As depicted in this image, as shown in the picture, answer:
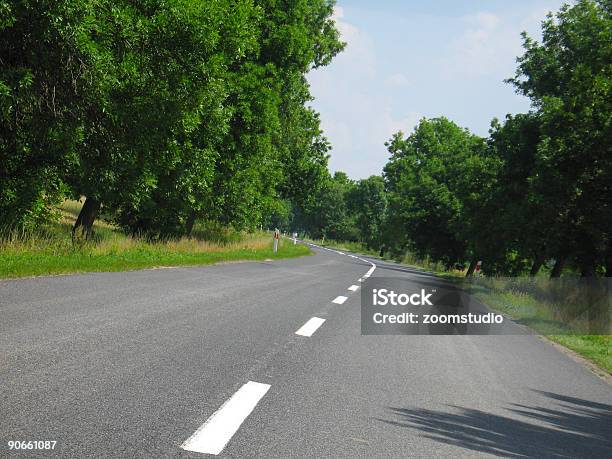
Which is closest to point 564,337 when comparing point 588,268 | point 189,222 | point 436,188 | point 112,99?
point 588,268

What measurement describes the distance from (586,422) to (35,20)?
33.9ft

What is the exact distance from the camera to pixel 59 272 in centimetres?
1089

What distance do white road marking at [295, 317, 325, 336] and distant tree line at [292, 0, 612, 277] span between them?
11.4 metres

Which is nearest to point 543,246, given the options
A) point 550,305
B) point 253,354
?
point 550,305

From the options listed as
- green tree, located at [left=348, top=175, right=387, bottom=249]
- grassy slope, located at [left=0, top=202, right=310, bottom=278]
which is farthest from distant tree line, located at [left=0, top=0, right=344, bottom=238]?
green tree, located at [left=348, top=175, right=387, bottom=249]

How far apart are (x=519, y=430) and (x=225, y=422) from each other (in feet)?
7.83

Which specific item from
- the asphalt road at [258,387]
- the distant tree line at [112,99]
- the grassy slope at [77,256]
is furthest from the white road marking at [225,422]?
the distant tree line at [112,99]

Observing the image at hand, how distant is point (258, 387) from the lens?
4676 millimetres

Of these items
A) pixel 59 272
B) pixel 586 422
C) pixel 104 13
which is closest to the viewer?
pixel 586 422

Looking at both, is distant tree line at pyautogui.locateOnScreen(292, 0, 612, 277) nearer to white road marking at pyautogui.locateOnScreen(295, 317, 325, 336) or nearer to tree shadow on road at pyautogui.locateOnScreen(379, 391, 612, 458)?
white road marking at pyautogui.locateOnScreen(295, 317, 325, 336)

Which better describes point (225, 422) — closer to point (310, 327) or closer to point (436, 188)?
point (310, 327)

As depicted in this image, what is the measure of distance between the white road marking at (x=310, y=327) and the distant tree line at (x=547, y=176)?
11381 mm

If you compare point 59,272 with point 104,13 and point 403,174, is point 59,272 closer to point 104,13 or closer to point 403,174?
point 104,13

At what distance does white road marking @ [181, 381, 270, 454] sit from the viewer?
10.8 feet
